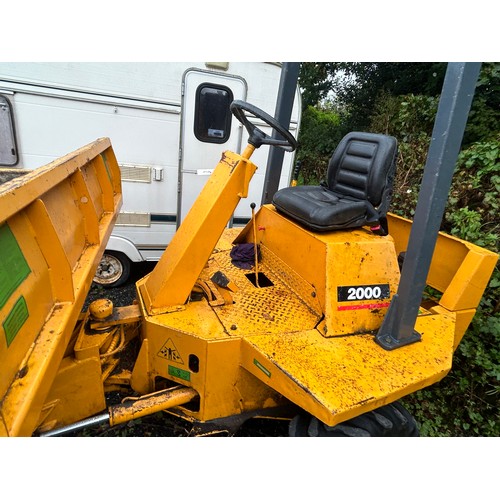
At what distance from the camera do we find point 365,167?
252 centimetres

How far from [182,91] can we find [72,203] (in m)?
1.97

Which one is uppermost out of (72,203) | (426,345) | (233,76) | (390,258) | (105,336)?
(233,76)

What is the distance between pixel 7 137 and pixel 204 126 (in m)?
1.84

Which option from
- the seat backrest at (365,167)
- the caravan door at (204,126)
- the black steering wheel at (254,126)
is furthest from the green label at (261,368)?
the caravan door at (204,126)

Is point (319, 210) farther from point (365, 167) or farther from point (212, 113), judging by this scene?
point (212, 113)

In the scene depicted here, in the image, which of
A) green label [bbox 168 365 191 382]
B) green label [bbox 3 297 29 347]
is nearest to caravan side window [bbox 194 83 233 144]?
green label [bbox 168 365 191 382]

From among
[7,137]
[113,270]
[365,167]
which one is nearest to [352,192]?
[365,167]

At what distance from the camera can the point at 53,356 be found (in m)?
1.31

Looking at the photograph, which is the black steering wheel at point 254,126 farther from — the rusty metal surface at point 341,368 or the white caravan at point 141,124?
A: the white caravan at point 141,124

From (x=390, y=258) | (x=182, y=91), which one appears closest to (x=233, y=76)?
(x=182, y=91)

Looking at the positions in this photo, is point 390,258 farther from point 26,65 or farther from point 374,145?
point 26,65

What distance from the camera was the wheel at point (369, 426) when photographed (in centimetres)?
167

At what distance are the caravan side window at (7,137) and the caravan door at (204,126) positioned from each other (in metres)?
1.54

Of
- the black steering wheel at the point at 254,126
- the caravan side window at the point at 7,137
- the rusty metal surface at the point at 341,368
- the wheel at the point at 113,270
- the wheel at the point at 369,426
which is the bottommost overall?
the wheel at the point at 113,270
